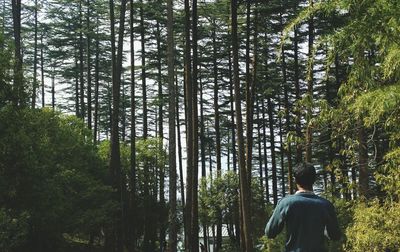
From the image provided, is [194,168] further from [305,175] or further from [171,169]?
[305,175]

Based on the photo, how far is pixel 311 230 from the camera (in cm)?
371

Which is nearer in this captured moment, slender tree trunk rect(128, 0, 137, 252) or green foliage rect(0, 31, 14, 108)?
green foliage rect(0, 31, 14, 108)

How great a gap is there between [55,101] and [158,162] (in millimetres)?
19661

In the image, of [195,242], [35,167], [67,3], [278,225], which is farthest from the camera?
[67,3]

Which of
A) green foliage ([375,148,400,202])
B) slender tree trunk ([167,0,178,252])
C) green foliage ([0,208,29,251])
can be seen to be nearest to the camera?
green foliage ([375,148,400,202])

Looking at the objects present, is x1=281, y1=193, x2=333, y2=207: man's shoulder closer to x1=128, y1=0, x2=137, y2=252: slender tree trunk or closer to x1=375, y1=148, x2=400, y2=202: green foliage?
x1=375, y1=148, x2=400, y2=202: green foliage

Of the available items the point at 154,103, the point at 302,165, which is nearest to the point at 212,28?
the point at 154,103

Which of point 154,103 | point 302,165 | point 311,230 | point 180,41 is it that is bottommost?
point 311,230

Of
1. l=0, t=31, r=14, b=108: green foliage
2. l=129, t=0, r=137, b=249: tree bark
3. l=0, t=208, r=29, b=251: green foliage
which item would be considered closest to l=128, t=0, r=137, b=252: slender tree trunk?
l=129, t=0, r=137, b=249: tree bark

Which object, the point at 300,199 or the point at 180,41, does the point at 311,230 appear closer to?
the point at 300,199

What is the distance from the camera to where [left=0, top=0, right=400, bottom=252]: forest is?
19.7 feet

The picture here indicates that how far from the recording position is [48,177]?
1736 centimetres

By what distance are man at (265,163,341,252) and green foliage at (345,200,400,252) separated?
5.89 meters

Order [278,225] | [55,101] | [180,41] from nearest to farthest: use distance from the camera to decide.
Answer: [278,225] < [180,41] < [55,101]
